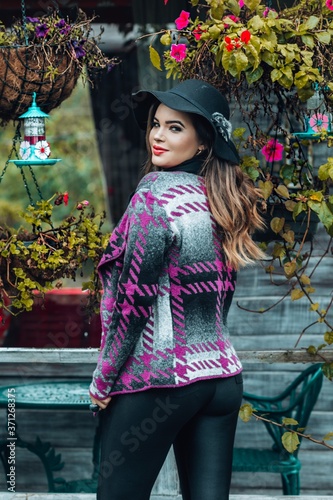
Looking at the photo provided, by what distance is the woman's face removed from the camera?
259 cm

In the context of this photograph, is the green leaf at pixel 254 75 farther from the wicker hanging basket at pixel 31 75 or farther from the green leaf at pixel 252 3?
the wicker hanging basket at pixel 31 75

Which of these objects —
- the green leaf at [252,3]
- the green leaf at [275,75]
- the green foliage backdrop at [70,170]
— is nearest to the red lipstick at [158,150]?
the green leaf at [275,75]

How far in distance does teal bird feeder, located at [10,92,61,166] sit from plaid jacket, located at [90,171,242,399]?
2.53ft

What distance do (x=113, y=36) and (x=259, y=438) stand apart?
7.60 feet

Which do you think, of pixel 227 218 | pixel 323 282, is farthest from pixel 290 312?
pixel 227 218

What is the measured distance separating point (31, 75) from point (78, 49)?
0.62 ft

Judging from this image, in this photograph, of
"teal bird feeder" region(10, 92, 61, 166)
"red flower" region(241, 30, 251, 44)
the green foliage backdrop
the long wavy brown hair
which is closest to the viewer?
the long wavy brown hair

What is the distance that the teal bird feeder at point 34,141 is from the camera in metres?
3.16

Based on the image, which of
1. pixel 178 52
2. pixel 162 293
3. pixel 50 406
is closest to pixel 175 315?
pixel 162 293

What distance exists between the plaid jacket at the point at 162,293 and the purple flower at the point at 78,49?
81 cm

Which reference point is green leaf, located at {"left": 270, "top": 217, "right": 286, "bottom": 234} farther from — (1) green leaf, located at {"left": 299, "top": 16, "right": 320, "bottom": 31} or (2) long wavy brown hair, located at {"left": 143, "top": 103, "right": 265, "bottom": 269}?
(1) green leaf, located at {"left": 299, "top": 16, "right": 320, "bottom": 31}

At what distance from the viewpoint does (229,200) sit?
254cm

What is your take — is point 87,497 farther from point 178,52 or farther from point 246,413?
point 178,52

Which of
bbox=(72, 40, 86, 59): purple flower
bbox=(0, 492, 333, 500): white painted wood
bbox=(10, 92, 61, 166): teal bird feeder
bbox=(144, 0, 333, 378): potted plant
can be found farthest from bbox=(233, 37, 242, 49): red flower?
bbox=(0, 492, 333, 500): white painted wood
